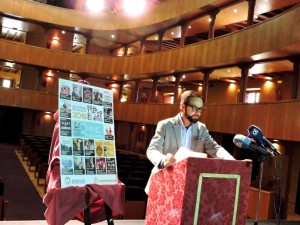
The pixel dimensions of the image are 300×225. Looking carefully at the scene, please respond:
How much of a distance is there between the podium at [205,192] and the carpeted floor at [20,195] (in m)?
6.13

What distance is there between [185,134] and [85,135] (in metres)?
0.92

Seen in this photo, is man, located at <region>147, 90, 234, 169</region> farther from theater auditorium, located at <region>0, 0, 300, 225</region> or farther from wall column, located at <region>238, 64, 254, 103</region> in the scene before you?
wall column, located at <region>238, 64, 254, 103</region>

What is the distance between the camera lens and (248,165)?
100.0 inches

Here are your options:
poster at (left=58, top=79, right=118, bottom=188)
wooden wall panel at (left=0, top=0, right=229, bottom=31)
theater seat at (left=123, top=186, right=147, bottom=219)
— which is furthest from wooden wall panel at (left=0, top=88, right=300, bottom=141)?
poster at (left=58, top=79, right=118, bottom=188)

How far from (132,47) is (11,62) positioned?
342 inches

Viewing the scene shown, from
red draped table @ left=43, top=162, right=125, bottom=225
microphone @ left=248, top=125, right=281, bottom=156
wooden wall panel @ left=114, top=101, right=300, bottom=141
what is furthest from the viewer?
wooden wall panel @ left=114, top=101, right=300, bottom=141

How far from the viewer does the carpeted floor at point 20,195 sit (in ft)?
26.1

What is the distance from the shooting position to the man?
2.87 meters

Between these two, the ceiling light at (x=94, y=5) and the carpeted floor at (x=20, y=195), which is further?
the ceiling light at (x=94, y=5)

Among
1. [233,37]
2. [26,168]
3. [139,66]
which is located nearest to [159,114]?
[139,66]

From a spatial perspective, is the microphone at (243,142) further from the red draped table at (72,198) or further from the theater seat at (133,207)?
the theater seat at (133,207)

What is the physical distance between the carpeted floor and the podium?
6.13m

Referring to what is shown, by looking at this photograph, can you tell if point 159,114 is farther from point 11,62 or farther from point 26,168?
point 11,62

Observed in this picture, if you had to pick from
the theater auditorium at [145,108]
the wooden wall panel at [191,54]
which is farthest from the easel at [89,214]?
the wooden wall panel at [191,54]
